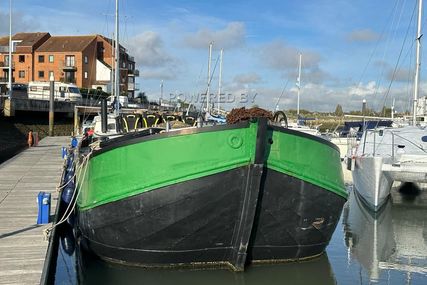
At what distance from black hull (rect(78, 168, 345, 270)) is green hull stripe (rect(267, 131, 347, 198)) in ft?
0.41

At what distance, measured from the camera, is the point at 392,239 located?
1221 cm

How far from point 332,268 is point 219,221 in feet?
9.12

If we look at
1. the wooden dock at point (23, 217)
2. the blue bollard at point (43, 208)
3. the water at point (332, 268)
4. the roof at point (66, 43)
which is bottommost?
the water at point (332, 268)

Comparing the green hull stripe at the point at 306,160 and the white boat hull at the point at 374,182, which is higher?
the green hull stripe at the point at 306,160

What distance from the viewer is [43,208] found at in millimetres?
10133

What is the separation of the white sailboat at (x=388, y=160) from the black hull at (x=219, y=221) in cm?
700

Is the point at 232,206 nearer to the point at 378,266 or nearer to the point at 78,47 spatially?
the point at 378,266

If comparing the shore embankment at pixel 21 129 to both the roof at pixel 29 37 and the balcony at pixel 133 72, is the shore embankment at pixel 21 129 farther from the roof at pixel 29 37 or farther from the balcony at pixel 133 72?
the balcony at pixel 133 72

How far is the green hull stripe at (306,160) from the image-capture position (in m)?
7.78

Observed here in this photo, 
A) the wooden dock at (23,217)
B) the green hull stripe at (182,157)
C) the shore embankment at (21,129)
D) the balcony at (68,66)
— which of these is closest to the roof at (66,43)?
the balcony at (68,66)

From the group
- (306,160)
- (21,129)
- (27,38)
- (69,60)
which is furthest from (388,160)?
(27,38)

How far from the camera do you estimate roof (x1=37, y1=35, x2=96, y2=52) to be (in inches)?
2717

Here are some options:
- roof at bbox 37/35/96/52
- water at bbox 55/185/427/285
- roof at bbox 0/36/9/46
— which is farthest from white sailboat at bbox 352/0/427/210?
roof at bbox 0/36/9/46

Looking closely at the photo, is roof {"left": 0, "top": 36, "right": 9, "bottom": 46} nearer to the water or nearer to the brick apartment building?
the brick apartment building
